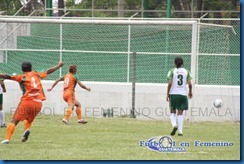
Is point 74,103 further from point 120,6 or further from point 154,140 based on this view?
point 120,6

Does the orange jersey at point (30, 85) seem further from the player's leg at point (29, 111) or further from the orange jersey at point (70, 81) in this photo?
the orange jersey at point (70, 81)

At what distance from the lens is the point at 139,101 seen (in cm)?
2420

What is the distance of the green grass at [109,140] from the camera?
13.2m

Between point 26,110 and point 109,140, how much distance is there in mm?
1966

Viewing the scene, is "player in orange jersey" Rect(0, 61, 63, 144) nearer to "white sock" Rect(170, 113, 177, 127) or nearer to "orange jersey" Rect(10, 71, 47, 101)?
"orange jersey" Rect(10, 71, 47, 101)

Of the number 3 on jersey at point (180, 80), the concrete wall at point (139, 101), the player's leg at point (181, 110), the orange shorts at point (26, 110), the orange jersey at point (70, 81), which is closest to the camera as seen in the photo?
the orange shorts at point (26, 110)

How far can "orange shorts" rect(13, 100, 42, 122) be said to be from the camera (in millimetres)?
15047

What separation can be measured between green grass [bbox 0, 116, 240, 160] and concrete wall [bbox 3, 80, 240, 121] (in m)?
1.22

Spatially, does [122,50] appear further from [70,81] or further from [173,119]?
[173,119]

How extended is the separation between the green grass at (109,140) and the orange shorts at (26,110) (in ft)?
1.71

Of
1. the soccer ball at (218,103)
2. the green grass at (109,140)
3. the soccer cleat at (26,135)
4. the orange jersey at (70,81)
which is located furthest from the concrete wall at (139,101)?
the soccer cleat at (26,135)

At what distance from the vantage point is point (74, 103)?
20469 millimetres

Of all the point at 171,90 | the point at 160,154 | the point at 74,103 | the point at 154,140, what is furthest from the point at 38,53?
the point at 160,154

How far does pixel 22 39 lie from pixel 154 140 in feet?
40.2
